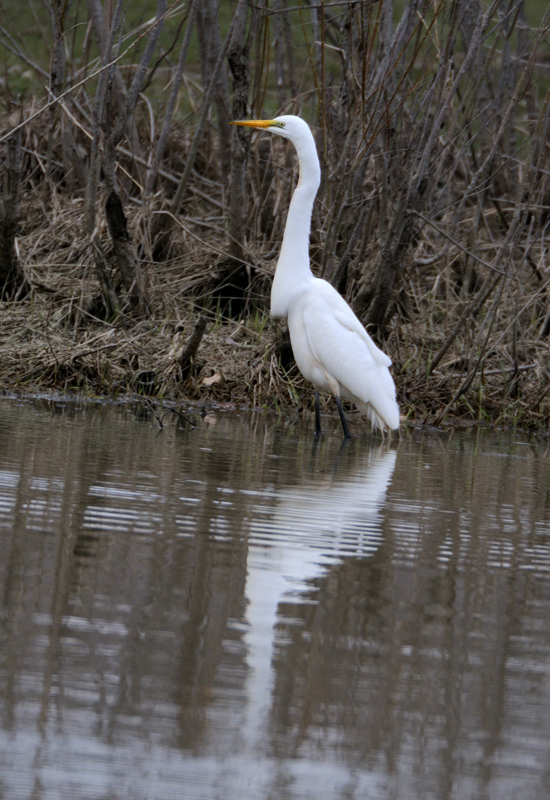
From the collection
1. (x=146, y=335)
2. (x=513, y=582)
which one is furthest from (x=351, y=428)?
(x=513, y=582)

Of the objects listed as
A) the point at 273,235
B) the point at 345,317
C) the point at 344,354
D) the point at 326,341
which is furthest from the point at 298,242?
the point at 273,235

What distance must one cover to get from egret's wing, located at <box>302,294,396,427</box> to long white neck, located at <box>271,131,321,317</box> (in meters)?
0.21

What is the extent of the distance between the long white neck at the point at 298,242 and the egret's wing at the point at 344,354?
0.68ft

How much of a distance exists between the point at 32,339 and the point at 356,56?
3.19 m

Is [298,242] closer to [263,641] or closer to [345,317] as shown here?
[345,317]

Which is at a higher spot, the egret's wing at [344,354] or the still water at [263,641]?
the egret's wing at [344,354]

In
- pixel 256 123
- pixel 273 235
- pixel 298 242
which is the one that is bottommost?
pixel 298 242

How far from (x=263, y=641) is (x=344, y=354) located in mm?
5089

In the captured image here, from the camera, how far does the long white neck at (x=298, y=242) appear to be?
24.2ft

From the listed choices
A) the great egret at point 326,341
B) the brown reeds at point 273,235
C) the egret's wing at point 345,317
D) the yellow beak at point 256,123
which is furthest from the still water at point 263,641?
the brown reeds at point 273,235

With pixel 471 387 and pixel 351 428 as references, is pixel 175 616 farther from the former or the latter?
pixel 471 387

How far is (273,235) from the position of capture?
992 cm

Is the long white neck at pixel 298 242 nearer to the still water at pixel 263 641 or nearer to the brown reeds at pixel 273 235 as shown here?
the brown reeds at pixel 273 235

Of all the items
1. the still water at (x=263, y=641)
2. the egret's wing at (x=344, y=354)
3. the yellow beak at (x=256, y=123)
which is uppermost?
the yellow beak at (x=256, y=123)
